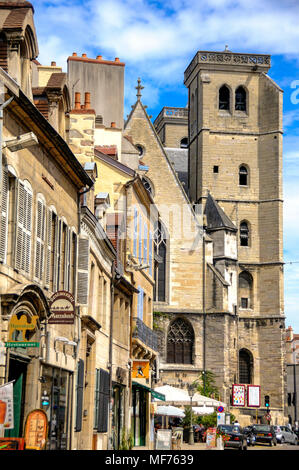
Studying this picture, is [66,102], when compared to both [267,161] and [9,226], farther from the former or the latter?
[267,161]

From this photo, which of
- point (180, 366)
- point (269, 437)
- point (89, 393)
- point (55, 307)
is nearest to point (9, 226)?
point (55, 307)

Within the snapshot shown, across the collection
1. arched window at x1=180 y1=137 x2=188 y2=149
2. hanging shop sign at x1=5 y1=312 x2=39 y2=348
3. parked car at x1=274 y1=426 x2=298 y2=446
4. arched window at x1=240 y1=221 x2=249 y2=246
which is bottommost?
parked car at x1=274 y1=426 x2=298 y2=446

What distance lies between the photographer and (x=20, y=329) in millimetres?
13273

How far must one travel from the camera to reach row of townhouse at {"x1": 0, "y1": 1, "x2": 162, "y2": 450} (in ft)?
44.7

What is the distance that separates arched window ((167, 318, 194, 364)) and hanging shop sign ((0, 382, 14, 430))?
129 feet

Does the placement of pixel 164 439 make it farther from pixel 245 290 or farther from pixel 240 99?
pixel 240 99

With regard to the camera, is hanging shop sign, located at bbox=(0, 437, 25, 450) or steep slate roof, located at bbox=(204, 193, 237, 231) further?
steep slate roof, located at bbox=(204, 193, 237, 231)

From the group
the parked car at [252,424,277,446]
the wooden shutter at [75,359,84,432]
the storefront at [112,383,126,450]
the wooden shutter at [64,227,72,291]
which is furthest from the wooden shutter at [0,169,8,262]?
the parked car at [252,424,277,446]

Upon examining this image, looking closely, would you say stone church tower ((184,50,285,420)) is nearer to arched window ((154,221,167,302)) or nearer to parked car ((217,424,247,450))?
arched window ((154,221,167,302))

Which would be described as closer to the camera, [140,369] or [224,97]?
[140,369]

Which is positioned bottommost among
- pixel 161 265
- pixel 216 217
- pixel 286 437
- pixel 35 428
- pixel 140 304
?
pixel 286 437

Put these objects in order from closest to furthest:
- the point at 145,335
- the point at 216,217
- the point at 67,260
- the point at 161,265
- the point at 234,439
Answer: the point at 67,260
the point at 145,335
the point at 234,439
the point at 161,265
the point at 216,217

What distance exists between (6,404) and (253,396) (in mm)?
41506

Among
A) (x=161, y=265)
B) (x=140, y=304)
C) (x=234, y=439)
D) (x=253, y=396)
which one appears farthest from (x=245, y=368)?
(x=140, y=304)
